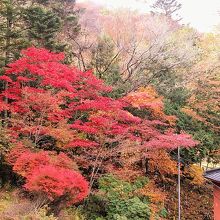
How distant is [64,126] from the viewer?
1477cm

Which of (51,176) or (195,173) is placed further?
(195,173)

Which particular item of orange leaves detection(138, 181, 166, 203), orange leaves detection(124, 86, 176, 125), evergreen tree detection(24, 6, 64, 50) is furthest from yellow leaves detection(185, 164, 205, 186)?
evergreen tree detection(24, 6, 64, 50)

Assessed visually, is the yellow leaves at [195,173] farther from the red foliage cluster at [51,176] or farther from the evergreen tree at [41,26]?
the evergreen tree at [41,26]

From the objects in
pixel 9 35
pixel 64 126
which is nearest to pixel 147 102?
pixel 64 126

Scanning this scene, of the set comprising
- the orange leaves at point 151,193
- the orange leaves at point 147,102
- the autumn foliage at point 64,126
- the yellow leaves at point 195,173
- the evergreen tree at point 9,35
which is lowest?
the orange leaves at point 151,193

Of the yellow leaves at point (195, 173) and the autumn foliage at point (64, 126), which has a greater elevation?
the autumn foliage at point (64, 126)

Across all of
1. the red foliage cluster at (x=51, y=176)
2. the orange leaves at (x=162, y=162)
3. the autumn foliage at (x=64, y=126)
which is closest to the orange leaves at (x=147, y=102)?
the autumn foliage at (x=64, y=126)

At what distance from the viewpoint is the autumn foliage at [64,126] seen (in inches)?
532

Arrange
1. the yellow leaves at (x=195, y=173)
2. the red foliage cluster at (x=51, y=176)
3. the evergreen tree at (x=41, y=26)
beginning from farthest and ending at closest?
the yellow leaves at (x=195, y=173)
the evergreen tree at (x=41, y=26)
the red foliage cluster at (x=51, y=176)

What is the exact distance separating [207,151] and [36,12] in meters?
13.2

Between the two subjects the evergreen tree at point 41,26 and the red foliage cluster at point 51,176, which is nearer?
the red foliage cluster at point 51,176

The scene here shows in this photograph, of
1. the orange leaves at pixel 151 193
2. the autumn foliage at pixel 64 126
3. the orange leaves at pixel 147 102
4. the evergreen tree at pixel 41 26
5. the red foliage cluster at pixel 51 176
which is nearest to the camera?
the red foliage cluster at pixel 51 176

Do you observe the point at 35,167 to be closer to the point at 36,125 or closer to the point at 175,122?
the point at 36,125

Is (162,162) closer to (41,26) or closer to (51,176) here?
(51,176)
